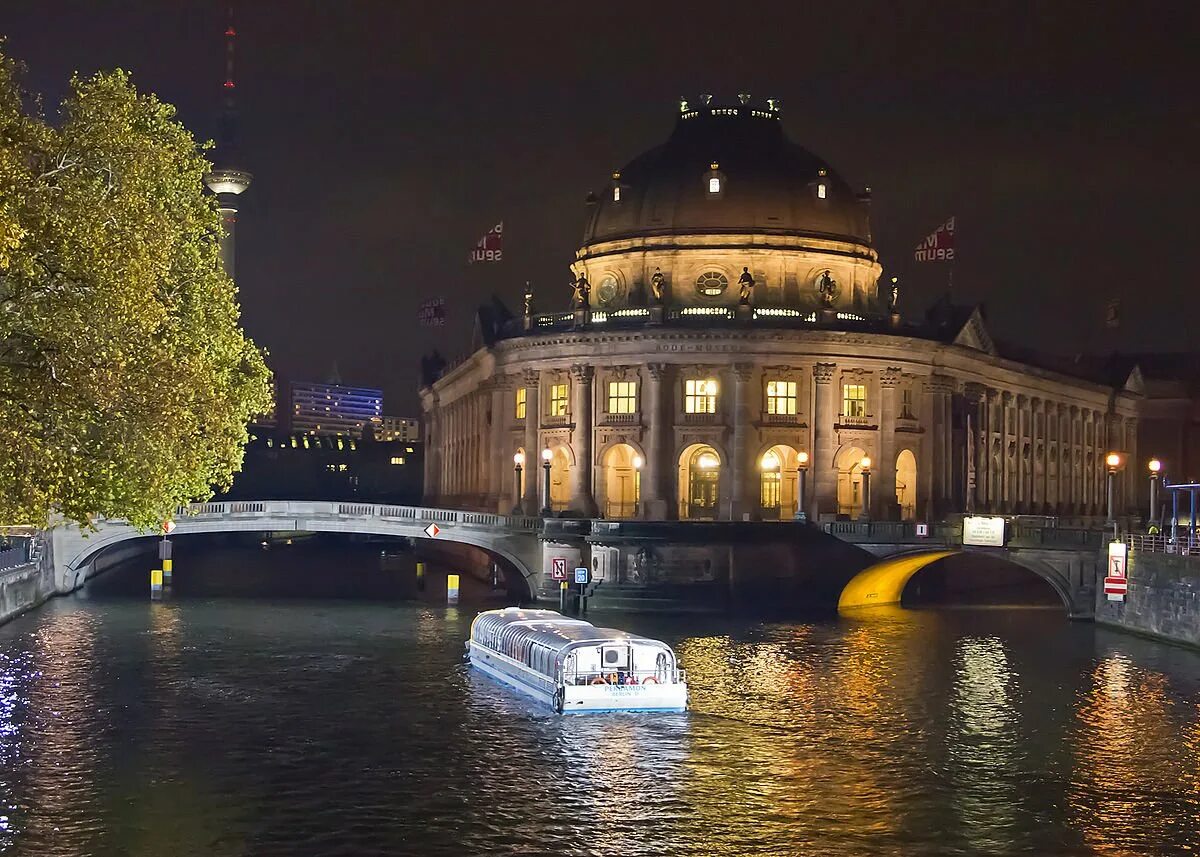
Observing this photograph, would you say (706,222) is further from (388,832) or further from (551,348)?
(388,832)

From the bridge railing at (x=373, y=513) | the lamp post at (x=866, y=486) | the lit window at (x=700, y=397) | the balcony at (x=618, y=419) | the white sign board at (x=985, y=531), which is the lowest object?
the white sign board at (x=985, y=531)

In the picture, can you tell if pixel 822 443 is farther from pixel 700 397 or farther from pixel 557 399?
pixel 557 399

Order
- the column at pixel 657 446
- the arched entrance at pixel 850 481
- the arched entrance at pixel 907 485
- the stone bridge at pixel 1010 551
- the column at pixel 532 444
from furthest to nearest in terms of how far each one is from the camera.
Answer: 1. the arched entrance at pixel 907 485
2. the column at pixel 532 444
3. the arched entrance at pixel 850 481
4. the column at pixel 657 446
5. the stone bridge at pixel 1010 551

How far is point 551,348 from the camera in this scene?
115438mm

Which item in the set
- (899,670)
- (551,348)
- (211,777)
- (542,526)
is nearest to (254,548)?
(551,348)

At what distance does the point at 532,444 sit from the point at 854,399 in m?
21.3

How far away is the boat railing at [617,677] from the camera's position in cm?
5719

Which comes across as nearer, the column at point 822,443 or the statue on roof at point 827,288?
the column at point 822,443

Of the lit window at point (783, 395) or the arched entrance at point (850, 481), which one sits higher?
the lit window at point (783, 395)

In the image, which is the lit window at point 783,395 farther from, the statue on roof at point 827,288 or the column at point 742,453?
the statue on roof at point 827,288

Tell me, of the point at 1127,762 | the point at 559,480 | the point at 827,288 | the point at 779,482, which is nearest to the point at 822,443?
the point at 779,482

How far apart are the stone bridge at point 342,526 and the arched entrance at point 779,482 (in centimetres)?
2081

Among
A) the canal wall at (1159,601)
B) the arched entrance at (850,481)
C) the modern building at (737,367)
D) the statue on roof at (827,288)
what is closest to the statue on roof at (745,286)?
the modern building at (737,367)

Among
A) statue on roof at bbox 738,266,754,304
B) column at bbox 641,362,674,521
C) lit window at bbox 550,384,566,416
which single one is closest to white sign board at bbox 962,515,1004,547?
column at bbox 641,362,674,521
